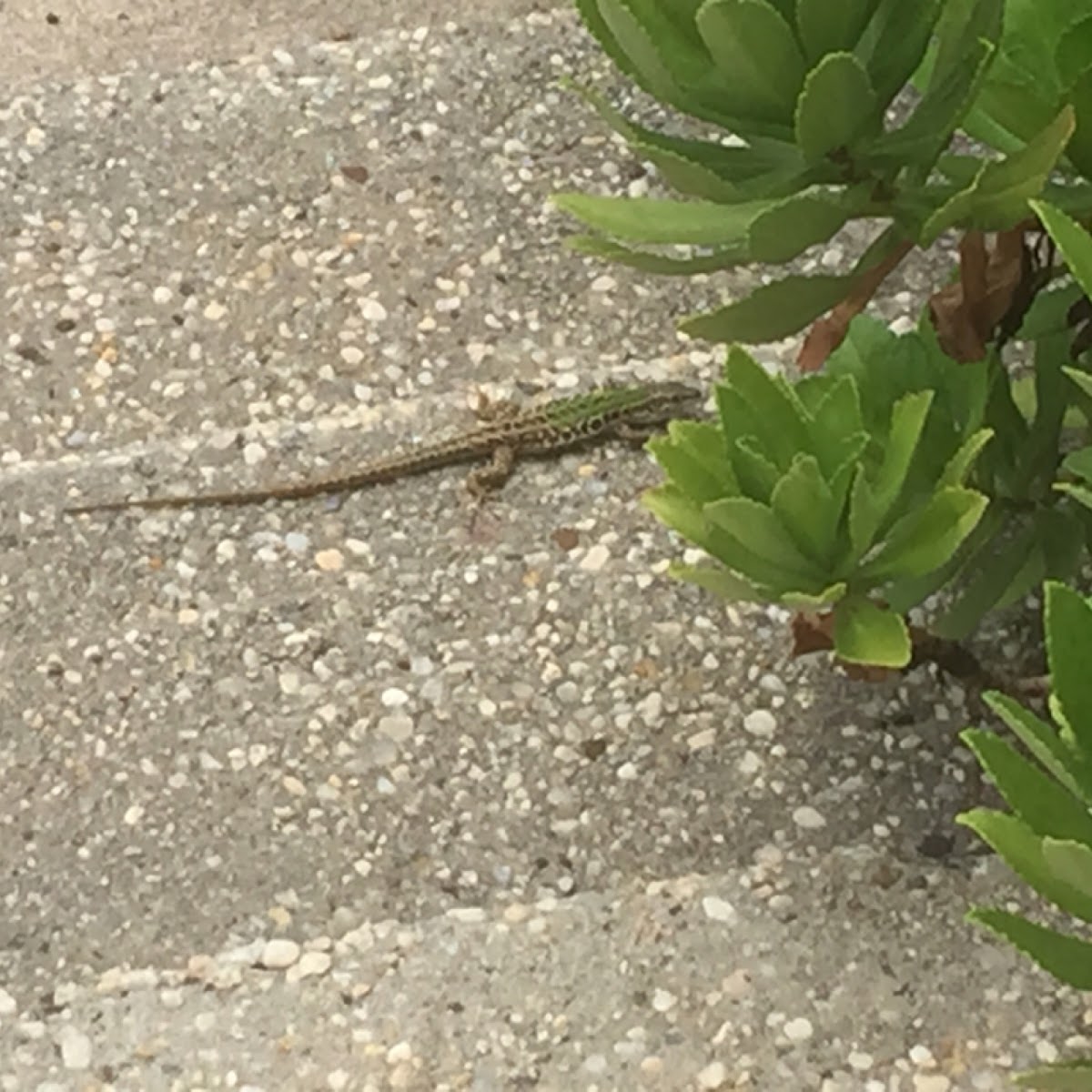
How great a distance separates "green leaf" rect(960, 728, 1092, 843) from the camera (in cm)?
95

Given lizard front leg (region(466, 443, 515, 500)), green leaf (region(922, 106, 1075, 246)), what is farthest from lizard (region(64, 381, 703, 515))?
green leaf (region(922, 106, 1075, 246))

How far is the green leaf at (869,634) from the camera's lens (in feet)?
3.49

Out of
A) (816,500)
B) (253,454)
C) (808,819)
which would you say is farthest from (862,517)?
(253,454)

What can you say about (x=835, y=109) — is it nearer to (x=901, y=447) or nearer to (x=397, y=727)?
(x=901, y=447)

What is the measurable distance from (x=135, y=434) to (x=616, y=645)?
21.6 inches

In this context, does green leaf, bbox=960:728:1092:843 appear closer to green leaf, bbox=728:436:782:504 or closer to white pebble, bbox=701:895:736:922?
green leaf, bbox=728:436:782:504

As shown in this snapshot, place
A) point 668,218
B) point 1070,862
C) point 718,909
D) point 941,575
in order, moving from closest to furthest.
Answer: point 1070,862 < point 668,218 < point 941,575 < point 718,909

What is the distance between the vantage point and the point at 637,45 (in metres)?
1.03

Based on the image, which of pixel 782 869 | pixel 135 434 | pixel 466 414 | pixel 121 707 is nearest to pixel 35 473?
pixel 135 434

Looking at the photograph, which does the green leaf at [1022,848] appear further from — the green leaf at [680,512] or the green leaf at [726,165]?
the green leaf at [726,165]

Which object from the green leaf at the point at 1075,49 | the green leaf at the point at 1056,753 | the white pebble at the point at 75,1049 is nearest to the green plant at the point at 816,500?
the green leaf at the point at 1056,753

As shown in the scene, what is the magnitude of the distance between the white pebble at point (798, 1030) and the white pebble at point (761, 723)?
0.25 m

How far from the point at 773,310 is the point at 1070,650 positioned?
323 mm

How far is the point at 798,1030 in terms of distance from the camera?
1.29 meters
